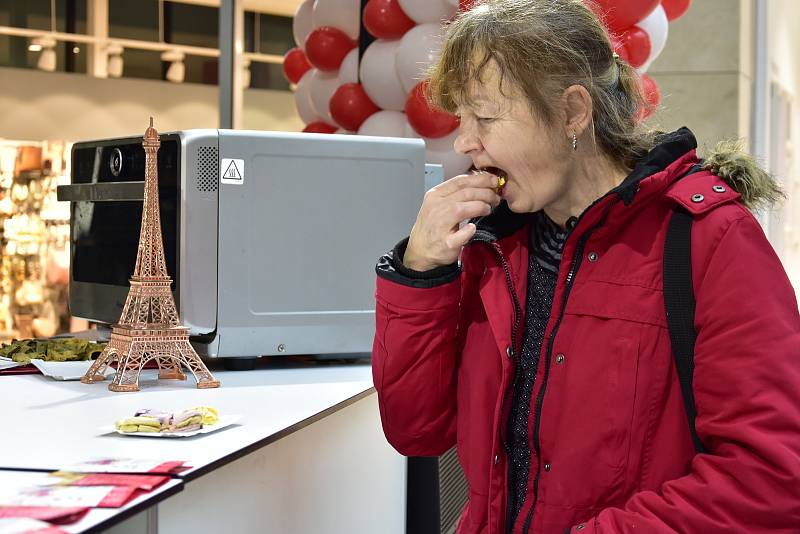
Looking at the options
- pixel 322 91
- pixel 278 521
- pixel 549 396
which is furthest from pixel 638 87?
pixel 322 91

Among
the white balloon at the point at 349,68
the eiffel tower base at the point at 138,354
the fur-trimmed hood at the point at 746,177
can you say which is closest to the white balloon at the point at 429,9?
the white balloon at the point at 349,68

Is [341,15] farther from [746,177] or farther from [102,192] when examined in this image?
[746,177]

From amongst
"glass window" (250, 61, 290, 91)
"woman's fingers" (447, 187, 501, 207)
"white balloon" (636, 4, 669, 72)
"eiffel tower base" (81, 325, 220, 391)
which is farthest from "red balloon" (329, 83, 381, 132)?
"woman's fingers" (447, 187, 501, 207)

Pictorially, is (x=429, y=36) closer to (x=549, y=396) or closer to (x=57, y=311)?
(x=549, y=396)

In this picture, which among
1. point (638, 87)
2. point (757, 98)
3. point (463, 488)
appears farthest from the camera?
point (757, 98)

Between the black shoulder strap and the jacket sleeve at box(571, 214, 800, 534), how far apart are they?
0.06ft

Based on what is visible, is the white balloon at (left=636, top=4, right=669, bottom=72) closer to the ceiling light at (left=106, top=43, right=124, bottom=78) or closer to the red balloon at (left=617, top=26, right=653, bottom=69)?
the red balloon at (left=617, top=26, right=653, bottom=69)

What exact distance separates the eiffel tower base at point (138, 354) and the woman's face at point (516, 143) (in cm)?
95

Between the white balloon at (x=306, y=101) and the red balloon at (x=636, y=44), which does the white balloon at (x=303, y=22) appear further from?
the red balloon at (x=636, y=44)

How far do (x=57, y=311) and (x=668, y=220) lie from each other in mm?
5287

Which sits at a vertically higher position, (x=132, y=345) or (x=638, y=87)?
(x=638, y=87)

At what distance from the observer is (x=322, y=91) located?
4.59 metres

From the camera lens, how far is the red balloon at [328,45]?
4.39m

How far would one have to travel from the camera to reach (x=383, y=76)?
13.3 ft
